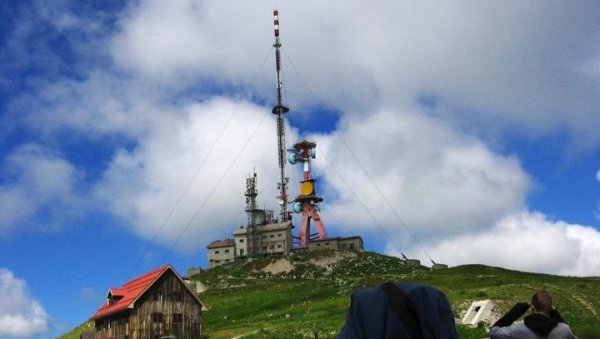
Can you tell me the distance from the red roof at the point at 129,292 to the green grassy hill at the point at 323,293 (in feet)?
20.3

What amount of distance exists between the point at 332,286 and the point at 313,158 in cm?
5954

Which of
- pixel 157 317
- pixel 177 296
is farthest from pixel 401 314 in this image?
pixel 177 296

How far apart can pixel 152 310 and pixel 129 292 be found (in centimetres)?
372

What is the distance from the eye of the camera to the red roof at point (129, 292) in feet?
142

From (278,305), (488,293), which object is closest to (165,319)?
(278,305)

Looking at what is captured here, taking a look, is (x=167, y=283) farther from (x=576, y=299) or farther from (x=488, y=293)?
(x=576, y=299)

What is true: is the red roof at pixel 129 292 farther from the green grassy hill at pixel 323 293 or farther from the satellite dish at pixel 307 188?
the satellite dish at pixel 307 188

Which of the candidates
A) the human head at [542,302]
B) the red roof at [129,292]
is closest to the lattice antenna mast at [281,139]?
the red roof at [129,292]

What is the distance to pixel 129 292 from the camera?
4672 cm

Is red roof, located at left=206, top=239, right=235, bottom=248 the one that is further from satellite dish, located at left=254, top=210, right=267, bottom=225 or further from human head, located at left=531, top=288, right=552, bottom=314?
human head, located at left=531, top=288, right=552, bottom=314

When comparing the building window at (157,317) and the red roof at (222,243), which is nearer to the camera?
the building window at (157,317)

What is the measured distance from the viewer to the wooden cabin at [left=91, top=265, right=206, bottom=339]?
43.2 metres

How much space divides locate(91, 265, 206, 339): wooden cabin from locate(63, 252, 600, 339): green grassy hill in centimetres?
229

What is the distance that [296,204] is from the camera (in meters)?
119
